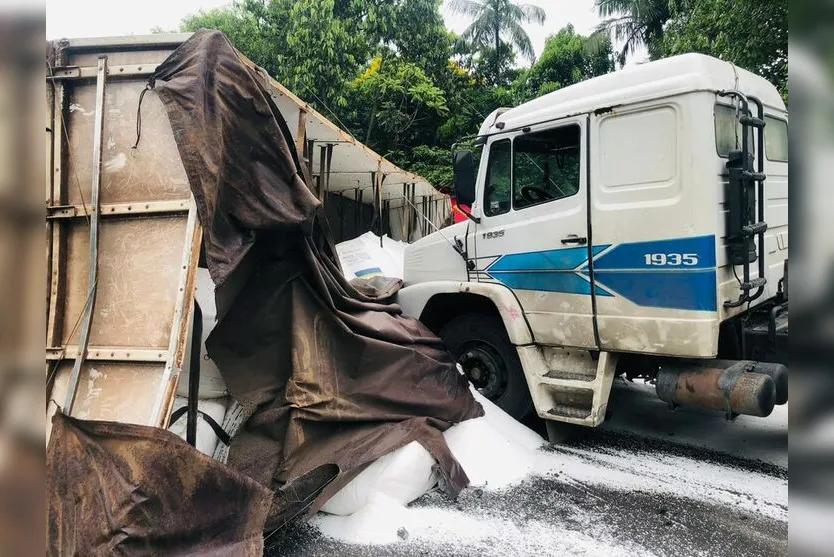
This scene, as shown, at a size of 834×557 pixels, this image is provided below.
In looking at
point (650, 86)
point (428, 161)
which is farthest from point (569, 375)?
point (428, 161)

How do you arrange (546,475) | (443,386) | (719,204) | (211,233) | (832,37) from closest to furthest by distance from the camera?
(832,37)
(211,233)
(719,204)
(546,475)
(443,386)

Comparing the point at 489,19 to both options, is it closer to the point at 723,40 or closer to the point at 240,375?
the point at 723,40

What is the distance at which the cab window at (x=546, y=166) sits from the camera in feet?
14.0

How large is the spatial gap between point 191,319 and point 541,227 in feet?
8.91

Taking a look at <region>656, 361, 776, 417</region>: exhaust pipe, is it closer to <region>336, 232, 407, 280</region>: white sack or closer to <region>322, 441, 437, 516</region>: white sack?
<region>322, 441, 437, 516</region>: white sack

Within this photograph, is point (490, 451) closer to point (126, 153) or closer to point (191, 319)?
point (191, 319)

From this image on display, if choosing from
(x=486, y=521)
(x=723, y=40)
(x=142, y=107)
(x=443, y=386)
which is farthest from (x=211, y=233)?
(x=723, y=40)

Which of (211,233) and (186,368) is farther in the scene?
(186,368)

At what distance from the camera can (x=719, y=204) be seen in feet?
11.9

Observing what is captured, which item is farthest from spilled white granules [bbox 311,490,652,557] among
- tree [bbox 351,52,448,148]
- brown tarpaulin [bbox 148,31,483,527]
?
tree [bbox 351,52,448,148]

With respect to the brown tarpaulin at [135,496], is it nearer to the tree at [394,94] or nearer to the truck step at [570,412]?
the truck step at [570,412]

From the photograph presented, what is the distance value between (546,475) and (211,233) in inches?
113

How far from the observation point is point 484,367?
495 cm

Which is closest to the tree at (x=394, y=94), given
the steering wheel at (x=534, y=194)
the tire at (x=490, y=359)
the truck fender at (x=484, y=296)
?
the truck fender at (x=484, y=296)
